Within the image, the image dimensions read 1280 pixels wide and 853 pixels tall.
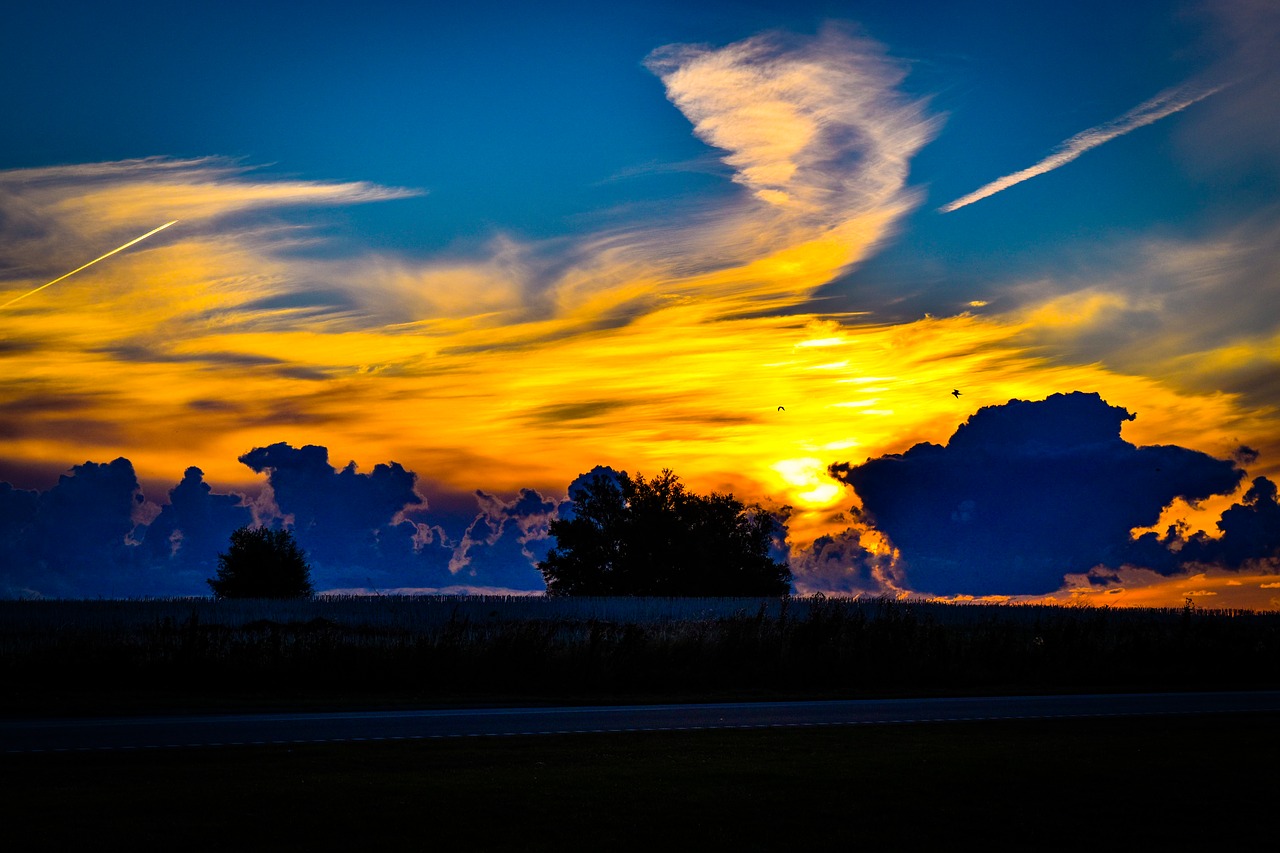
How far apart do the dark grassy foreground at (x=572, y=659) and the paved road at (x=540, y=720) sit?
4.00 m

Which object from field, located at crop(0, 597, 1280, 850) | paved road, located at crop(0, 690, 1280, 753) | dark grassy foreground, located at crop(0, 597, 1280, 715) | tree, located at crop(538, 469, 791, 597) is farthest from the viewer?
tree, located at crop(538, 469, 791, 597)

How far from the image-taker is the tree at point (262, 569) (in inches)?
3932

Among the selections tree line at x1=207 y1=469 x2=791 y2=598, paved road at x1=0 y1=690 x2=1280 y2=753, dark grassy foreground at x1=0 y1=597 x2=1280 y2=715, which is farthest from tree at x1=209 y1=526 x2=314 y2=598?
paved road at x1=0 y1=690 x2=1280 y2=753

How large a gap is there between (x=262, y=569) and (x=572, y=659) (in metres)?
68.8

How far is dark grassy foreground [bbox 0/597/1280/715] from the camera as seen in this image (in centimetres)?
3444

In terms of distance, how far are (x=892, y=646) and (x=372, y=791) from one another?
28.3 metres

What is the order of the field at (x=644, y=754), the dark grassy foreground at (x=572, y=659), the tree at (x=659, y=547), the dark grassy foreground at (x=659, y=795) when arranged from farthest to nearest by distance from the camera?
the tree at (x=659, y=547) → the dark grassy foreground at (x=572, y=659) → the field at (x=644, y=754) → the dark grassy foreground at (x=659, y=795)

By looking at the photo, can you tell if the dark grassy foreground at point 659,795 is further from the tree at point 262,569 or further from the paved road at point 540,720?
the tree at point 262,569

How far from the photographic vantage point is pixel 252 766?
1805 cm

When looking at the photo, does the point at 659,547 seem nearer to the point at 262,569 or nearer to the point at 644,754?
the point at 262,569

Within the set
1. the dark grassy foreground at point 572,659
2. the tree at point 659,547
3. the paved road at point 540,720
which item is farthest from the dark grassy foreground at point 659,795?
the tree at point 659,547

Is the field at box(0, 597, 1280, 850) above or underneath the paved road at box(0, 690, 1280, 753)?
above

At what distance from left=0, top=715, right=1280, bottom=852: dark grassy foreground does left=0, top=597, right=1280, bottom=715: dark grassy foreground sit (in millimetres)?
12055

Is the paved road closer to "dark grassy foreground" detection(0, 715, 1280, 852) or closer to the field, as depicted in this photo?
the field
